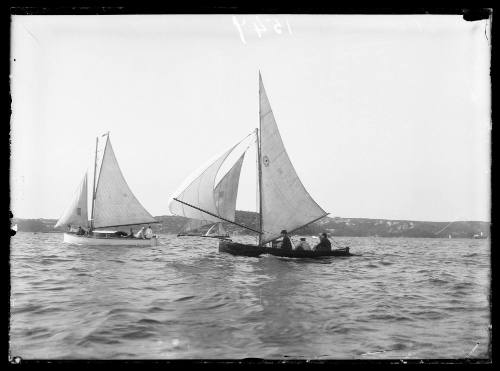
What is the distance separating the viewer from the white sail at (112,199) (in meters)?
34.3

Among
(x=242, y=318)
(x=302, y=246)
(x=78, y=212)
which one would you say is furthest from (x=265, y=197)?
(x=78, y=212)

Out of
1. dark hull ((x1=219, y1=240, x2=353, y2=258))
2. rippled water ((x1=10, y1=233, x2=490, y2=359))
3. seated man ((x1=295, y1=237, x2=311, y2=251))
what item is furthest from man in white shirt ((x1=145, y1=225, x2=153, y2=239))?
rippled water ((x1=10, y1=233, x2=490, y2=359))

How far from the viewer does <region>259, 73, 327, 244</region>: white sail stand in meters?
23.1

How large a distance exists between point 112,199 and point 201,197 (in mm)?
13840

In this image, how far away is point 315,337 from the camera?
311 inches

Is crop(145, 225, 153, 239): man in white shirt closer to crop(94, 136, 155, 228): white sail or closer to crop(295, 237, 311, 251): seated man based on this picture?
crop(94, 136, 155, 228): white sail

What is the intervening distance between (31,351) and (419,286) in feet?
44.8

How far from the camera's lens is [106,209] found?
3569 cm

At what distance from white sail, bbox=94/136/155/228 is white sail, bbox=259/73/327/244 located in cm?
1692

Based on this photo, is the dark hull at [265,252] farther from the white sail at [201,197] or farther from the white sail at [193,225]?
the white sail at [193,225]

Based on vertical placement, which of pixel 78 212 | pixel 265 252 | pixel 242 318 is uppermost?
pixel 78 212

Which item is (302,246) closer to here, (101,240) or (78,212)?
(101,240)

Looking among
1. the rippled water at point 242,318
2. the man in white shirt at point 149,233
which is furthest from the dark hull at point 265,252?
the man in white shirt at point 149,233
